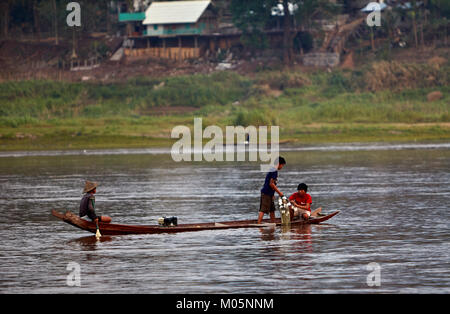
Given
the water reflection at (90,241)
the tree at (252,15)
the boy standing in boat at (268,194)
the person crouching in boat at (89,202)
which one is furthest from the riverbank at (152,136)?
the person crouching in boat at (89,202)

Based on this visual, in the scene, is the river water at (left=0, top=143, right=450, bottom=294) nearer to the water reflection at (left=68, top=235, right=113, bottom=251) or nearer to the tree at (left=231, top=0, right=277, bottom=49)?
the water reflection at (left=68, top=235, right=113, bottom=251)

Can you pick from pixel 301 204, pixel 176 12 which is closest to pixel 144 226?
pixel 301 204

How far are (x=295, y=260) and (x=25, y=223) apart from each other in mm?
9163

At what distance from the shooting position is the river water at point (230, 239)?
1456cm

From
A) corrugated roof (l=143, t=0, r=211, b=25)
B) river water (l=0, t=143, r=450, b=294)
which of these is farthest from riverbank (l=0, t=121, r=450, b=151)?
corrugated roof (l=143, t=0, r=211, b=25)

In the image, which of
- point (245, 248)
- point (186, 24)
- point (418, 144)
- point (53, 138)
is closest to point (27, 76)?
point (186, 24)

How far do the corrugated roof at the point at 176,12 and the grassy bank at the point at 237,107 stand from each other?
412 inches

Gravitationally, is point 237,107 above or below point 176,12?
below

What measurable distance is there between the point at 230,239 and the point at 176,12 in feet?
222

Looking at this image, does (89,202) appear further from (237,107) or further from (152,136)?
(237,107)

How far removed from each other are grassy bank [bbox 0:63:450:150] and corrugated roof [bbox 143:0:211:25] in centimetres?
1046

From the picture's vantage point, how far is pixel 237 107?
2559 inches

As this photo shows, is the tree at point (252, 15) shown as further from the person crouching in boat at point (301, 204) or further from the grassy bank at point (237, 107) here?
the person crouching in boat at point (301, 204)
